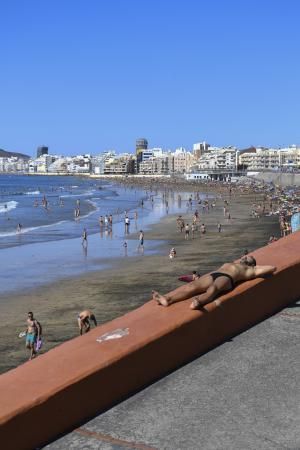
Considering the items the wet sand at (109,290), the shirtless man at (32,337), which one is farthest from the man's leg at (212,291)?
the shirtless man at (32,337)

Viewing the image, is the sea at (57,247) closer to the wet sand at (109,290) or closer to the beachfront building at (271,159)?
the wet sand at (109,290)

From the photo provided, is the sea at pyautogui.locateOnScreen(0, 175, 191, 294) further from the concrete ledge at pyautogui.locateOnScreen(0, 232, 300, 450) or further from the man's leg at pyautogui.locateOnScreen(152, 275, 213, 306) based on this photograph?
the concrete ledge at pyautogui.locateOnScreen(0, 232, 300, 450)

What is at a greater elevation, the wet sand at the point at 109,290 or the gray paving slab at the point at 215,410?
the gray paving slab at the point at 215,410

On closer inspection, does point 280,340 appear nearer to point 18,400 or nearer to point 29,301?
point 18,400

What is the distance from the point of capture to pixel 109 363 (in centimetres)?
406

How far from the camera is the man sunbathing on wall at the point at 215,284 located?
5.00m

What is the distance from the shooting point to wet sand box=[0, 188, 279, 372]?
42.8ft

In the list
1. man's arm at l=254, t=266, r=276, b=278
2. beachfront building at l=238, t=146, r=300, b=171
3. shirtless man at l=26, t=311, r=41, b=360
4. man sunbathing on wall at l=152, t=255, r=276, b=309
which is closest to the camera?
man sunbathing on wall at l=152, t=255, r=276, b=309

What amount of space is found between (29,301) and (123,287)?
2854 mm

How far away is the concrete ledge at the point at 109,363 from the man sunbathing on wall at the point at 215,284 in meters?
0.07

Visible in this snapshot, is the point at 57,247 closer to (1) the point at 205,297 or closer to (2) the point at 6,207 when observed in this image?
(1) the point at 205,297

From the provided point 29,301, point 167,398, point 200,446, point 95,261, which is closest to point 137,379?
point 167,398

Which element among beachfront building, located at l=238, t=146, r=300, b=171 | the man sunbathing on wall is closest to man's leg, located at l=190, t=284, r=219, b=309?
the man sunbathing on wall

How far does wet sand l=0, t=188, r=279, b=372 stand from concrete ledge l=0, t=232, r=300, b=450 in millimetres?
6157
